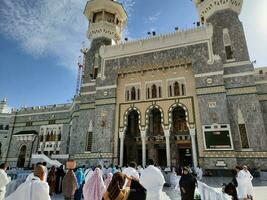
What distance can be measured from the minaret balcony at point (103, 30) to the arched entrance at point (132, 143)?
887cm

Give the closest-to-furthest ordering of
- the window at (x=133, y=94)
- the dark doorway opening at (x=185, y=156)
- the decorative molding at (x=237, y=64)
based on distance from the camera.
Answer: the decorative molding at (x=237, y=64) < the dark doorway opening at (x=185, y=156) < the window at (x=133, y=94)

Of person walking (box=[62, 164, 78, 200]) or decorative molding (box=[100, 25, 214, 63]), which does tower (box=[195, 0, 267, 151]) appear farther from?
person walking (box=[62, 164, 78, 200])

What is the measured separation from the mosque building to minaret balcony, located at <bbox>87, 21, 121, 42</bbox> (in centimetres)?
10

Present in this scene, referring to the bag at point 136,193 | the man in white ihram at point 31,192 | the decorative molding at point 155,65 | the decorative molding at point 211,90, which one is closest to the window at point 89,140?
the decorative molding at point 155,65

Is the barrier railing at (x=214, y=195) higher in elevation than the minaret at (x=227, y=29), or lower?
lower

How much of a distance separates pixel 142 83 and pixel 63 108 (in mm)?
12996

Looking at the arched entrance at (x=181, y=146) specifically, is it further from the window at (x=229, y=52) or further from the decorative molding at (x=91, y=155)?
the window at (x=229, y=52)

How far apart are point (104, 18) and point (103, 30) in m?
1.53

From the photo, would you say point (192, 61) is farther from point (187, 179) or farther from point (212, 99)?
point (187, 179)

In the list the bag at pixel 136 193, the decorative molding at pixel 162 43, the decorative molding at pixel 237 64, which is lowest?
the bag at pixel 136 193

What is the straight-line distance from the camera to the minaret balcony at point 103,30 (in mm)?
21731

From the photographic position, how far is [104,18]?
73.0 feet

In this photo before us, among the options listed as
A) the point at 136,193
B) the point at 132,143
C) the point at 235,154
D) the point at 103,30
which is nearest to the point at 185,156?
the point at 235,154

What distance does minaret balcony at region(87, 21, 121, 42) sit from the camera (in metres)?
21.7
